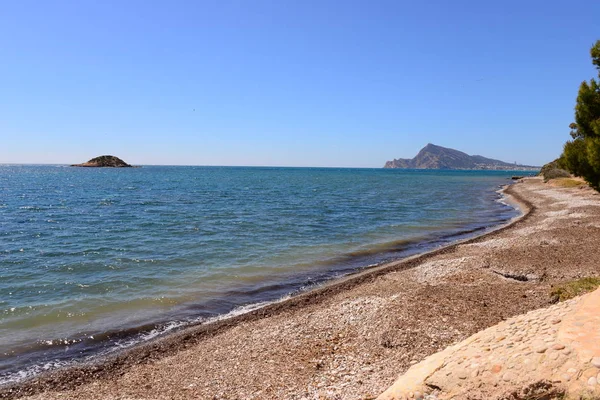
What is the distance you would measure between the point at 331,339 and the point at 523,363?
5.87 metres

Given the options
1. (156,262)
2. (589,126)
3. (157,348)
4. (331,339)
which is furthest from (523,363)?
(589,126)

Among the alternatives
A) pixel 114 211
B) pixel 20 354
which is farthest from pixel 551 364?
pixel 114 211

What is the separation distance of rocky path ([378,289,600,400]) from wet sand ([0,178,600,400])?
176 cm

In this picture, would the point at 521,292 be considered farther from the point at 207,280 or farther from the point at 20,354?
the point at 20,354

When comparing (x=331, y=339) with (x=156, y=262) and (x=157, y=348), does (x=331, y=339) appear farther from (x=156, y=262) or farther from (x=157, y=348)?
(x=156, y=262)

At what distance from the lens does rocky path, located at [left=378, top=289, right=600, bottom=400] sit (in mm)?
5508

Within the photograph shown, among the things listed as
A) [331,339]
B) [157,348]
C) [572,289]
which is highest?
[572,289]

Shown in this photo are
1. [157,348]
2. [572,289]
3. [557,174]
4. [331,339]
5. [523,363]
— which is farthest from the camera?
[557,174]

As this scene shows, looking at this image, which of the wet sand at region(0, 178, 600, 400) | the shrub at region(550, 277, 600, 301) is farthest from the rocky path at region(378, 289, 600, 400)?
the shrub at region(550, 277, 600, 301)

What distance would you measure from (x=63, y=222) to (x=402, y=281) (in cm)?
3189

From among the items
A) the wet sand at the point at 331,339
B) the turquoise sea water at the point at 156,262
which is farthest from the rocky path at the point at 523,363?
the turquoise sea water at the point at 156,262

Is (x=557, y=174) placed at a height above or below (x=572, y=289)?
above

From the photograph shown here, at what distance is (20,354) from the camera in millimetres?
11758

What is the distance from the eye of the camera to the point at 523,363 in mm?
6078
